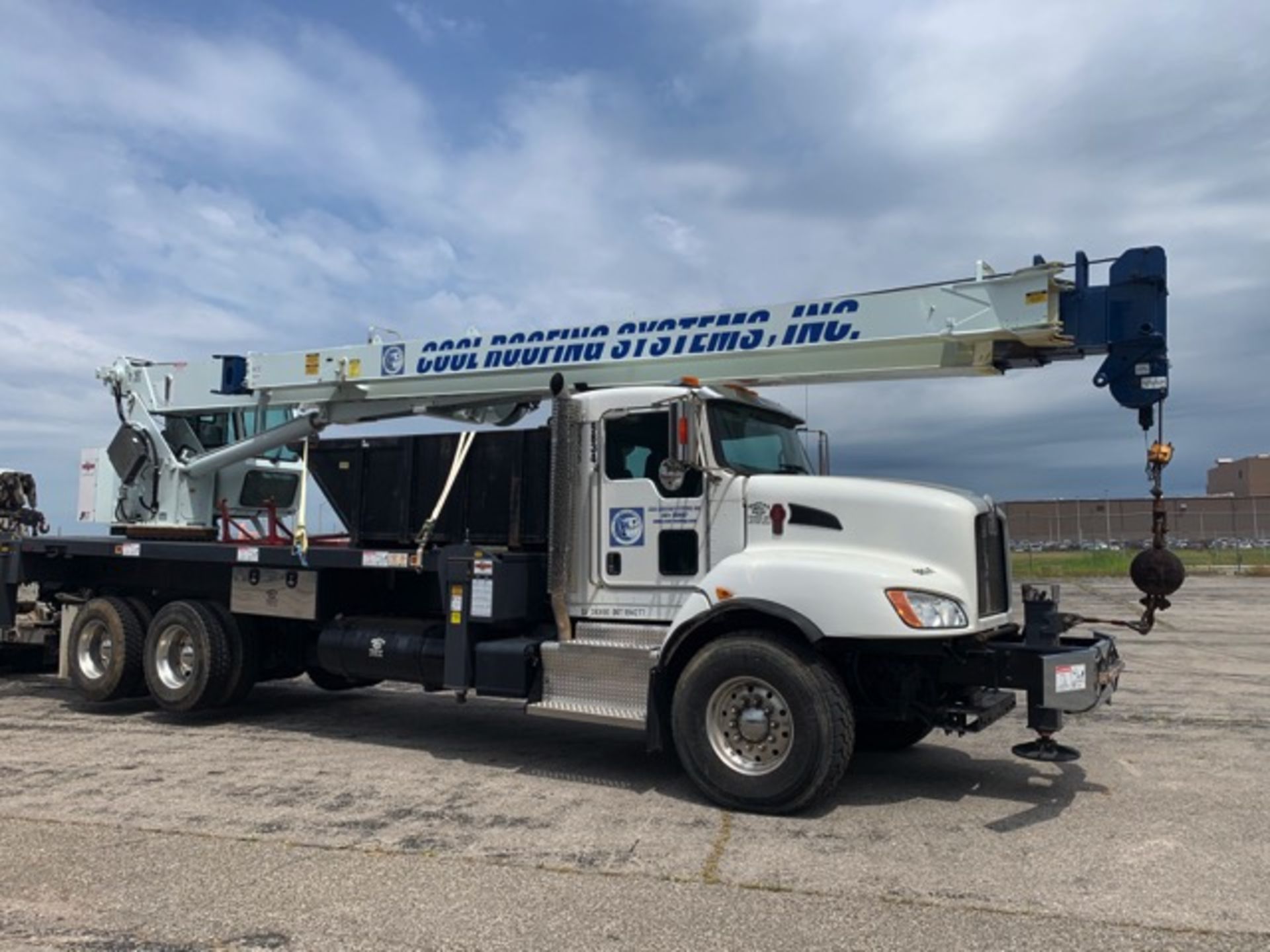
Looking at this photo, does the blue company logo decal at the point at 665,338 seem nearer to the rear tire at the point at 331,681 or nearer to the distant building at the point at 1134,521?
the rear tire at the point at 331,681

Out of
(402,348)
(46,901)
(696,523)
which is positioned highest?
(402,348)

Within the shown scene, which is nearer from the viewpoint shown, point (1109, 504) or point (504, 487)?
point (504, 487)

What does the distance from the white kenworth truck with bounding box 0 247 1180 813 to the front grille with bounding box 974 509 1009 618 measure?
0.14ft

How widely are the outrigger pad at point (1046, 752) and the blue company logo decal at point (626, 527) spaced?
288 cm

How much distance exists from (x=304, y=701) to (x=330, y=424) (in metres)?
3.11

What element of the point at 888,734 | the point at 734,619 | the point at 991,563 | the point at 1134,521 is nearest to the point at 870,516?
the point at 991,563

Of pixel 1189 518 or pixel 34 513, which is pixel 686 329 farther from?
pixel 1189 518

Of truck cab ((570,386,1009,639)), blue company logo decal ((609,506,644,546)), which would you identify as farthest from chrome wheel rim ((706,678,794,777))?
blue company logo decal ((609,506,644,546))

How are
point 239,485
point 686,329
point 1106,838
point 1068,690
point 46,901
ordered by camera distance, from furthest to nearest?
point 239,485
point 686,329
point 1068,690
point 1106,838
point 46,901

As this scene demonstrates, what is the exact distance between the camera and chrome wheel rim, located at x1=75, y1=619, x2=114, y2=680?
→ 992 centimetres

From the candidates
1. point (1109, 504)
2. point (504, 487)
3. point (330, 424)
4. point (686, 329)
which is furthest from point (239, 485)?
point (1109, 504)

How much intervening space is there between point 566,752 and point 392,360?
4095 mm

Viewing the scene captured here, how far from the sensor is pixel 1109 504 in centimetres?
5706

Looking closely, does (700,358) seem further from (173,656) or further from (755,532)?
(173,656)
